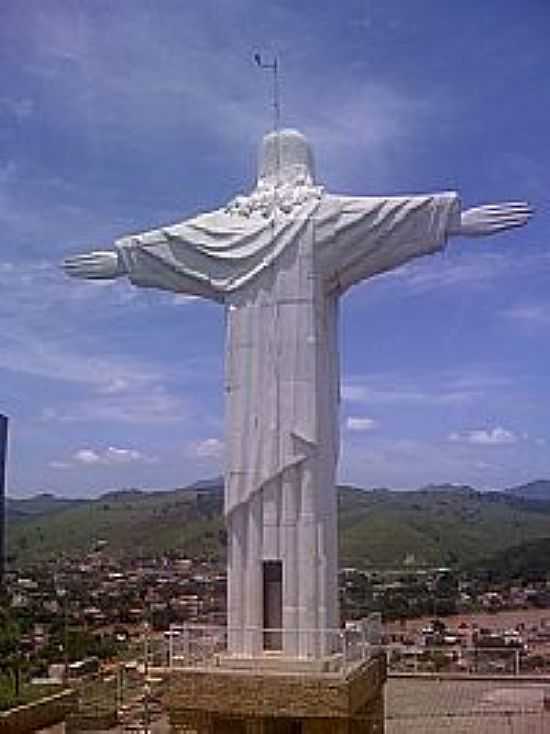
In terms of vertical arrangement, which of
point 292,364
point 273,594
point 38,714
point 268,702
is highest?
point 292,364

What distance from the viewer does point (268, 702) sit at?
26.3 ft

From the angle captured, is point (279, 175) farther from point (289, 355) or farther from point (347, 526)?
point (347, 526)

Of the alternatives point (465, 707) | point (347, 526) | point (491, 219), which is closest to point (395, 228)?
point (491, 219)

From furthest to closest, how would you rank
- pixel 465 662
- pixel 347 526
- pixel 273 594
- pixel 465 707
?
pixel 347 526
pixel 465 662
pixel 465 707
pixel 273 594

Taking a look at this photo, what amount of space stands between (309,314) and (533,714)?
6230 millimetres

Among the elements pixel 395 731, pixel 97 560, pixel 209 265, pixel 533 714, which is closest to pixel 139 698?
pixel 395 731

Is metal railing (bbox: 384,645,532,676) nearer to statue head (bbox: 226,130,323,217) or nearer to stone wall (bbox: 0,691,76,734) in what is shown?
stone wall (bbox: 0,691,76,734)

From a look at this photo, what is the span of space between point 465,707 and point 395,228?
680 centimetres

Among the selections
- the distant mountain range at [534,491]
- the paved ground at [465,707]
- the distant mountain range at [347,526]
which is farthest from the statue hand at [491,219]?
the distant mountain range at [534,491]

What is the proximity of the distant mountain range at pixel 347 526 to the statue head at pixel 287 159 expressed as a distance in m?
16.9

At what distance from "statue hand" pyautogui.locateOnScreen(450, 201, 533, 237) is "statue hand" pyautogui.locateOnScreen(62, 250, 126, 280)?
292 centimetres

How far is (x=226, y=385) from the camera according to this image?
9047 mm

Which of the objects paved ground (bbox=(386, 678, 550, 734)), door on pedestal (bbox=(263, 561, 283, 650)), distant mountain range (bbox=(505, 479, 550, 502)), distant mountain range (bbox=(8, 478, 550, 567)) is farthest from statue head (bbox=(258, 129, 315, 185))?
distant mountain range (bbox=(505, 479, 550, 502))

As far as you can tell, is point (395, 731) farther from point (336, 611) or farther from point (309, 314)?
point (309, 314)
